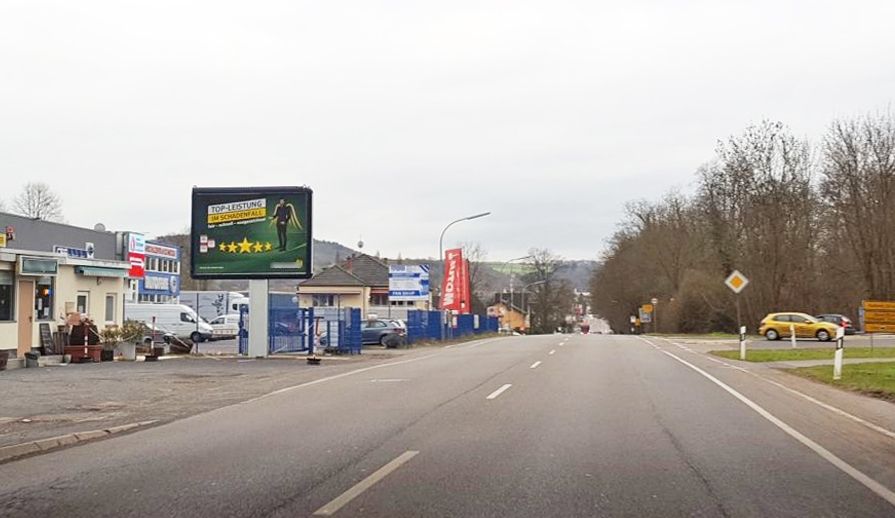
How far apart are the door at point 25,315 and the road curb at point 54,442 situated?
17269mm

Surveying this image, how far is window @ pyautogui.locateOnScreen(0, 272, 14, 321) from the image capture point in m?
27.1

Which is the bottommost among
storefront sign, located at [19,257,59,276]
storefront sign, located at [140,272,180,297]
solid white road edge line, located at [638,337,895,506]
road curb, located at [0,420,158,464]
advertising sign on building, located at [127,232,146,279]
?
solid white road edge line, located at [638,337,895,506]

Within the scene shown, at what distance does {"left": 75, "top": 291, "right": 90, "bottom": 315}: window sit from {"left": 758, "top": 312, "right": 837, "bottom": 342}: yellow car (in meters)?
31.8

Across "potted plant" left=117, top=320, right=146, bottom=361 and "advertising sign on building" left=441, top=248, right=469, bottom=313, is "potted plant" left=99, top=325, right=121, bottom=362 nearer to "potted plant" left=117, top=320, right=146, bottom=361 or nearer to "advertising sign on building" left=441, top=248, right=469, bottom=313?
"potted plant" left=117, top=320, right=146, bottom=361

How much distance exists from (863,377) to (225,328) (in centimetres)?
4042

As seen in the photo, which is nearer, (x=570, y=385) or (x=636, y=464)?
(x=636, y=464)

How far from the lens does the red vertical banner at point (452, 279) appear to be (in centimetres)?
5200

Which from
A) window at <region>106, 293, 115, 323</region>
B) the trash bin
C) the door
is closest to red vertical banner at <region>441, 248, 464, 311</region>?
window at <region>106, 293, 115, 323</region>

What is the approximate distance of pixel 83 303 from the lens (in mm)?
32062

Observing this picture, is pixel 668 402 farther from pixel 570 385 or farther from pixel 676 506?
pixel 676 506

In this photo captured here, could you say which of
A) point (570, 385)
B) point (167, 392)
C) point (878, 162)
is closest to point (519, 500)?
point (570, 385)

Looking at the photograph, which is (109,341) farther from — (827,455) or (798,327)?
(798,327)

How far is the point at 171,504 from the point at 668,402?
9.58m

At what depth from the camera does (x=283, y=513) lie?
6.84 meters
